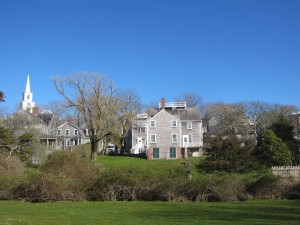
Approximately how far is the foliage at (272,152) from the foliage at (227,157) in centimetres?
747

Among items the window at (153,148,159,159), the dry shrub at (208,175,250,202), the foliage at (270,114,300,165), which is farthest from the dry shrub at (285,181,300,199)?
the window at (153,148,159,159)

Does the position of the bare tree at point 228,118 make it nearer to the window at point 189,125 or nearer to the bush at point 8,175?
the window at point 189,125

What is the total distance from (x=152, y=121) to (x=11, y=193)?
4060 centimetres

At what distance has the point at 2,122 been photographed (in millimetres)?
50688

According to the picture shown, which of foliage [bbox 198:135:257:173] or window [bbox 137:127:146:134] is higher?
window [bbox 137:127:146:134]

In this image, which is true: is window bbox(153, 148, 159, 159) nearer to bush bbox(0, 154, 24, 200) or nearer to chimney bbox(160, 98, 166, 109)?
chimney bbox(160, 98, 166, 109)

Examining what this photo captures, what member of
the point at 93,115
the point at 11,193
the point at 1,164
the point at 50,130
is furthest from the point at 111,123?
the point at 11,193

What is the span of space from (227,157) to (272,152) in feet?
29.1

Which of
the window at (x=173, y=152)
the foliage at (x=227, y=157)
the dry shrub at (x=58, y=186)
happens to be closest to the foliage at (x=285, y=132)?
the foliage at (x=227, y=157)

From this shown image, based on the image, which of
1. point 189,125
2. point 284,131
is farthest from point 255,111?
point 284,131

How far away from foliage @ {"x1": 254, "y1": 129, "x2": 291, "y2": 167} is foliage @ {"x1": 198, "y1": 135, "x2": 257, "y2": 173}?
24.5ft

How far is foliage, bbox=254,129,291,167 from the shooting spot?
33.7 metres

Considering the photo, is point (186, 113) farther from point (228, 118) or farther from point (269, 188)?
point (269, 188)

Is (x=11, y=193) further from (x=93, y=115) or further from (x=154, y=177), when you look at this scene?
(x=93, y=115)
